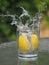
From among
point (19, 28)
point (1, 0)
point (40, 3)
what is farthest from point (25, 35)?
point (40, 3)

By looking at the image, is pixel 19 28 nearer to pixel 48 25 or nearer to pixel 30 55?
pixel 30 55

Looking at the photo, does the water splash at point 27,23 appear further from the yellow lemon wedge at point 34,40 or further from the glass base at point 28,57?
the glass base at point 28,57

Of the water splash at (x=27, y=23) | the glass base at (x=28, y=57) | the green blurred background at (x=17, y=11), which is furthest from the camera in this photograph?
the glass base at (x=28, y=57)

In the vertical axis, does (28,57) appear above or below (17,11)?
below

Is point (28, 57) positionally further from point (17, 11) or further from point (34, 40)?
point (17, 11)

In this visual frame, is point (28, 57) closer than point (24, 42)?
No

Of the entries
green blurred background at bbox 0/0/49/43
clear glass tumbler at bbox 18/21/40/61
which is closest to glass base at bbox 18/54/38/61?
clear glass tumbler at bbox 18/21/40/61

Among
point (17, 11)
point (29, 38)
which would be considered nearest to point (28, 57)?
point (29, 38)

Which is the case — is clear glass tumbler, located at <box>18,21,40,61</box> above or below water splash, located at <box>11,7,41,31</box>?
below

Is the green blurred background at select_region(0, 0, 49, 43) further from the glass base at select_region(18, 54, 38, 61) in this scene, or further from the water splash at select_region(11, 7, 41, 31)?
the glass base at select_region(18, 54, 38, 61)

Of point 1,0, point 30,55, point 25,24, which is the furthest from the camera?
point 30,55

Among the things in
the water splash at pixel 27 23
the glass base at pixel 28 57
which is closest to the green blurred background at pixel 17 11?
the water splash at pixel 27 23
